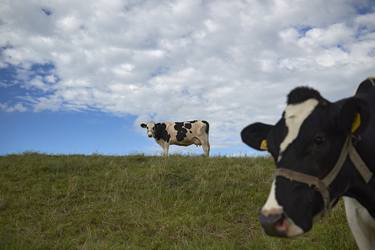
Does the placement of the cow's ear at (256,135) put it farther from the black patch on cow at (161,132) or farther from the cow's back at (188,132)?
the black patch on cow at (161,132)

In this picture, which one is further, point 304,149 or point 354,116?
point 354,116

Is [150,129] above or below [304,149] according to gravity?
above

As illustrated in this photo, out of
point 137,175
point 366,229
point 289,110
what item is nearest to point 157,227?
point 137,175

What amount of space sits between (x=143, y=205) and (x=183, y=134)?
15.3 m

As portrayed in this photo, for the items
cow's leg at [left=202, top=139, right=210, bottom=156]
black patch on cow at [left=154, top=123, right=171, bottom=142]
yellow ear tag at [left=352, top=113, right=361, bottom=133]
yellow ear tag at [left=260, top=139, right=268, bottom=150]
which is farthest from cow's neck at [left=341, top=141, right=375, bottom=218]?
black patch on cow at [left=154, top=123, right=171, bottom=142]

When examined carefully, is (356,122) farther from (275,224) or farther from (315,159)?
(275,224)

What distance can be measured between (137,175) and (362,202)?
8874mm

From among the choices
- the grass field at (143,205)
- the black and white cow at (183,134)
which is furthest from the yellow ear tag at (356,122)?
the black and white cow at (183,134)

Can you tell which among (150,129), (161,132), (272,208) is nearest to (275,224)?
(272,208)

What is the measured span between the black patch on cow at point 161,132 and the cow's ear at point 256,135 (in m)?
21.1

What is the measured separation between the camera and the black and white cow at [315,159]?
12.1ft

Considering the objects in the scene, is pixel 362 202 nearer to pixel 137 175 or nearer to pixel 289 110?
pixel 289 110

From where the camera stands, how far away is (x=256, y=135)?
4727 mm

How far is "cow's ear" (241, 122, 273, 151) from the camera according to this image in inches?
184
